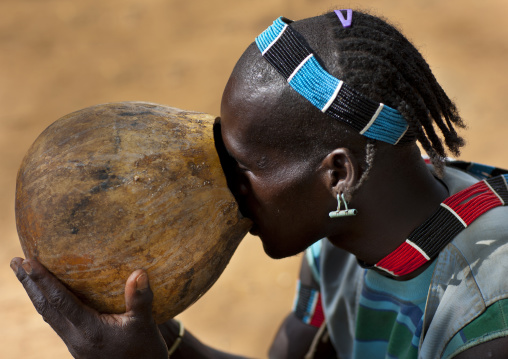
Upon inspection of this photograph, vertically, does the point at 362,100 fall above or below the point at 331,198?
above

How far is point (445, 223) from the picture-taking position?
7.10 ft

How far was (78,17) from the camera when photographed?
814 centimetres

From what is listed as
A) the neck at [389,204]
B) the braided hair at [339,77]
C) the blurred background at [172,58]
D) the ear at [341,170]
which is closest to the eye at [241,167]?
the braided hair at [339,77]

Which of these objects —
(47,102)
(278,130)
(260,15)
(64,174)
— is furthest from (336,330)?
(260,15)

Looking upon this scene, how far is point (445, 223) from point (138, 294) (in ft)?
3.56

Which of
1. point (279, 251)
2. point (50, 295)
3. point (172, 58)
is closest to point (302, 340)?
point (279, 251)

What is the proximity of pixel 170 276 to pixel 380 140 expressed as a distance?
31.2 inches

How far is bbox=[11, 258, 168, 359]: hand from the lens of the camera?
1.83m

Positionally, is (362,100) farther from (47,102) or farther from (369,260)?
(47,102)

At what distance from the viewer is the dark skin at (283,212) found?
6.12 ft

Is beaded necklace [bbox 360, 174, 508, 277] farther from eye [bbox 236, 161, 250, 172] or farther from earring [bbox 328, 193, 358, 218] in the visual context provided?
eye [bbox 236, 161, 250, 172]

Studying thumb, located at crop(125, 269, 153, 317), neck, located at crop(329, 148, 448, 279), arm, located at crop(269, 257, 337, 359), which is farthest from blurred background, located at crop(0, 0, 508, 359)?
thumb, located at crop(125, 269, 153, 317)

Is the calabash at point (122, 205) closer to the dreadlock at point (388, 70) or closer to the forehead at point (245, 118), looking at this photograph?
the forehead at point (245, 118)

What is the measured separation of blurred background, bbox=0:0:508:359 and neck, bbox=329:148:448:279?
2.73m
